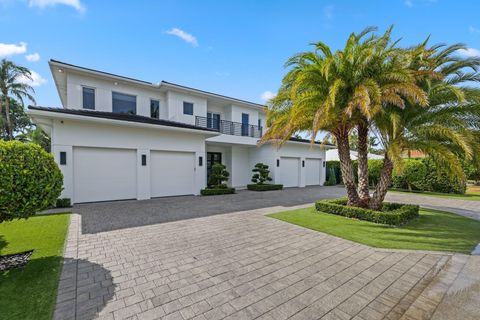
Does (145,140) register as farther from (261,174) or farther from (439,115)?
(439,115)

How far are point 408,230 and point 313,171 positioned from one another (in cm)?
1430

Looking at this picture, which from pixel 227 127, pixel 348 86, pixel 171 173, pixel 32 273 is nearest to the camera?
pixel 32 273

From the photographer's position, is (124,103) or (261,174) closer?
(124,103)

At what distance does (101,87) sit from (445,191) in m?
24.5

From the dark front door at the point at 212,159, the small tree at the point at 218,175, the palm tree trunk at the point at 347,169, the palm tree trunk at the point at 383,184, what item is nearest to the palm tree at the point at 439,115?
the palm tree trunk at the point at 383,184

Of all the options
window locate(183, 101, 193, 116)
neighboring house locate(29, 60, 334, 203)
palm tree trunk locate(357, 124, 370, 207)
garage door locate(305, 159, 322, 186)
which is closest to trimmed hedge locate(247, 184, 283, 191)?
neighboring house locate(29, 60, 334, 203)

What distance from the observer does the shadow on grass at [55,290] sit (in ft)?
8.82

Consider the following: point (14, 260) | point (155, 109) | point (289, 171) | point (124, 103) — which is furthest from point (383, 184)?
point (124, 103)

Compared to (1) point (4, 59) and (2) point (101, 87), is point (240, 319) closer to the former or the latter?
(2) point (101, 87)

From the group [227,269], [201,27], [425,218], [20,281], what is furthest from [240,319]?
[201,27]

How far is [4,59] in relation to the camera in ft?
70.7

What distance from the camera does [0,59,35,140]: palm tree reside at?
2180 cm

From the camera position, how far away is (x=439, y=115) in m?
6.52

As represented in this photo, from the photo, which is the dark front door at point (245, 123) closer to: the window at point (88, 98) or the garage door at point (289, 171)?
the garage door at point (289, 171)
